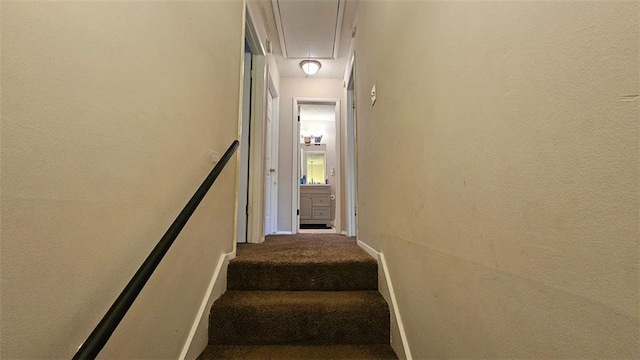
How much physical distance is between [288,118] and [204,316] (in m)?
3.42

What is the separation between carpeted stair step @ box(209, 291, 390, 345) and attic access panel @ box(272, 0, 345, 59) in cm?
288

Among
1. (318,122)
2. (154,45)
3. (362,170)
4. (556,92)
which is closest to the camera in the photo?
(556,92)

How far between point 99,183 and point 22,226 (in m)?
0.20

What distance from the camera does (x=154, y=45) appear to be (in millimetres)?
930

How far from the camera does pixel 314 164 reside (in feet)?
27.0

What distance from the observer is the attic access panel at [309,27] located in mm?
2816

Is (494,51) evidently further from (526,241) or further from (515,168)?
(526,241)

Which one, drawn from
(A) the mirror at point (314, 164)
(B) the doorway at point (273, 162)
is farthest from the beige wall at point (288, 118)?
(A) the mirror at point (314, 164)

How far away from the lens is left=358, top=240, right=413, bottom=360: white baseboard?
1.26 metres

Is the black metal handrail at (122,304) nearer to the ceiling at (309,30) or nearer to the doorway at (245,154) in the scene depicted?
the doorway at (245,154)

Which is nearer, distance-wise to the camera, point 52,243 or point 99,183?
point 52,243

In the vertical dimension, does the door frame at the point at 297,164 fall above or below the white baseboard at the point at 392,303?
above

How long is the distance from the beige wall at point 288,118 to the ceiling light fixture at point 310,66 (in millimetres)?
408

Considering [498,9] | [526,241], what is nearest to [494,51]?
[498,9]
